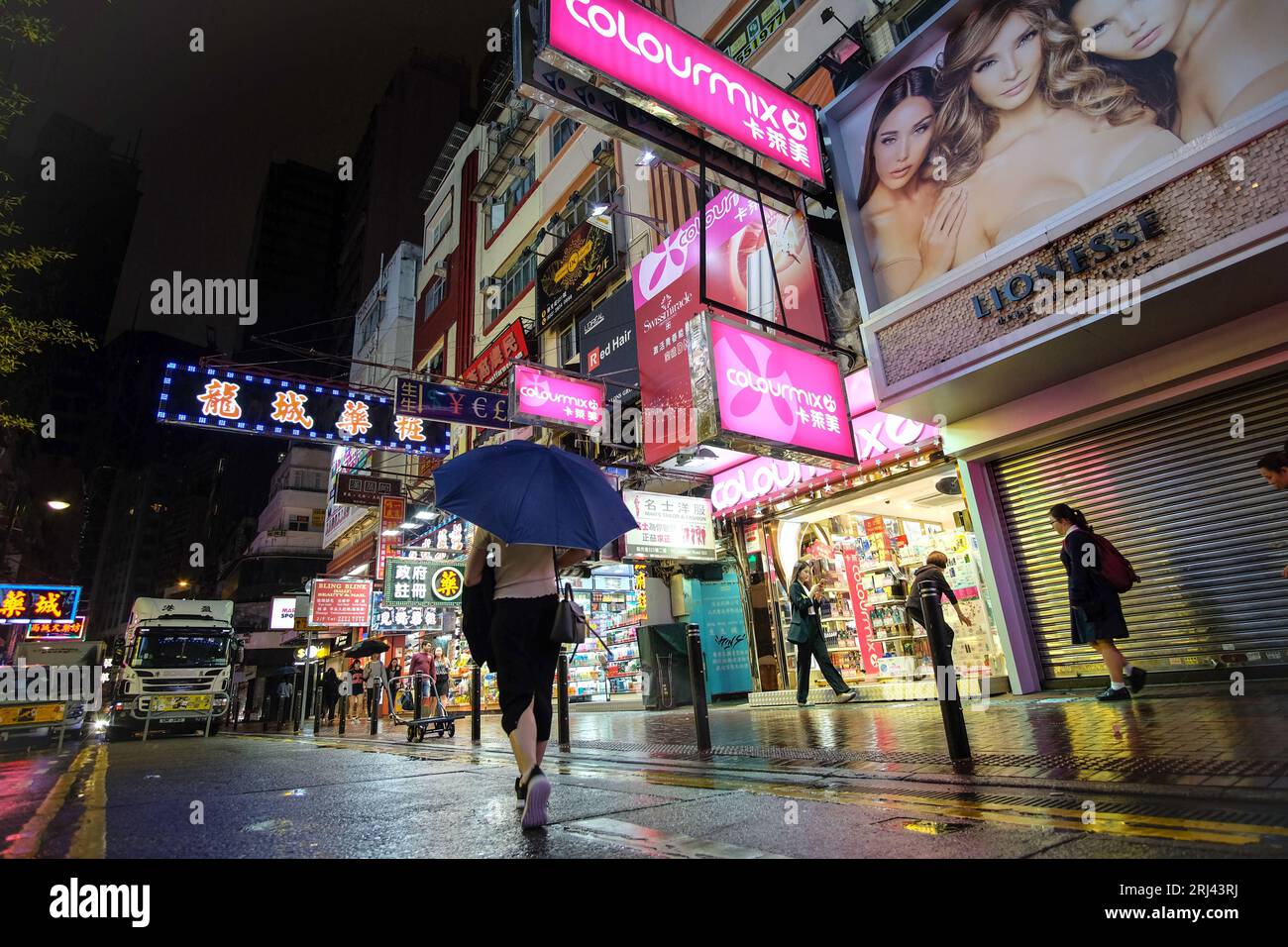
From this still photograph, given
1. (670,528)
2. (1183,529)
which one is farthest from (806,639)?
(1183,529)

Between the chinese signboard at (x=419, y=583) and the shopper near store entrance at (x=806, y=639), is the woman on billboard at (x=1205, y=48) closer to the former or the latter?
the shopper near store entrance at (x=806, y=639)

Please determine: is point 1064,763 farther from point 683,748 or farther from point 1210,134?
point 1210,134

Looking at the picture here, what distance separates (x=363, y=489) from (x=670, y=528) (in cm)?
1446

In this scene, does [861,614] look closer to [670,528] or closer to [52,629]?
[670,528]

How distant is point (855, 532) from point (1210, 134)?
7.40 meters

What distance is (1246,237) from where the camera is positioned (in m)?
5.45

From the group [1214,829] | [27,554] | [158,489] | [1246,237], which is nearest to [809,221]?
[1246,237]

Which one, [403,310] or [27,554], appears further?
[27,554]

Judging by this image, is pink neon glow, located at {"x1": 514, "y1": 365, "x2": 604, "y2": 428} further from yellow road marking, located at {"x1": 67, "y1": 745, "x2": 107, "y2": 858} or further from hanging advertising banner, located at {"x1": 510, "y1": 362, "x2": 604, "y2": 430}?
yellow road marking, located at {"x1": 67, "y1": 745, "x2": 107, "y2": 858}

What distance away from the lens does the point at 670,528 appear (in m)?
11.2

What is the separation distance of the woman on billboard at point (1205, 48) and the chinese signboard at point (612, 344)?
29.5ft

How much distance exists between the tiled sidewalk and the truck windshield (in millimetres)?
13312
